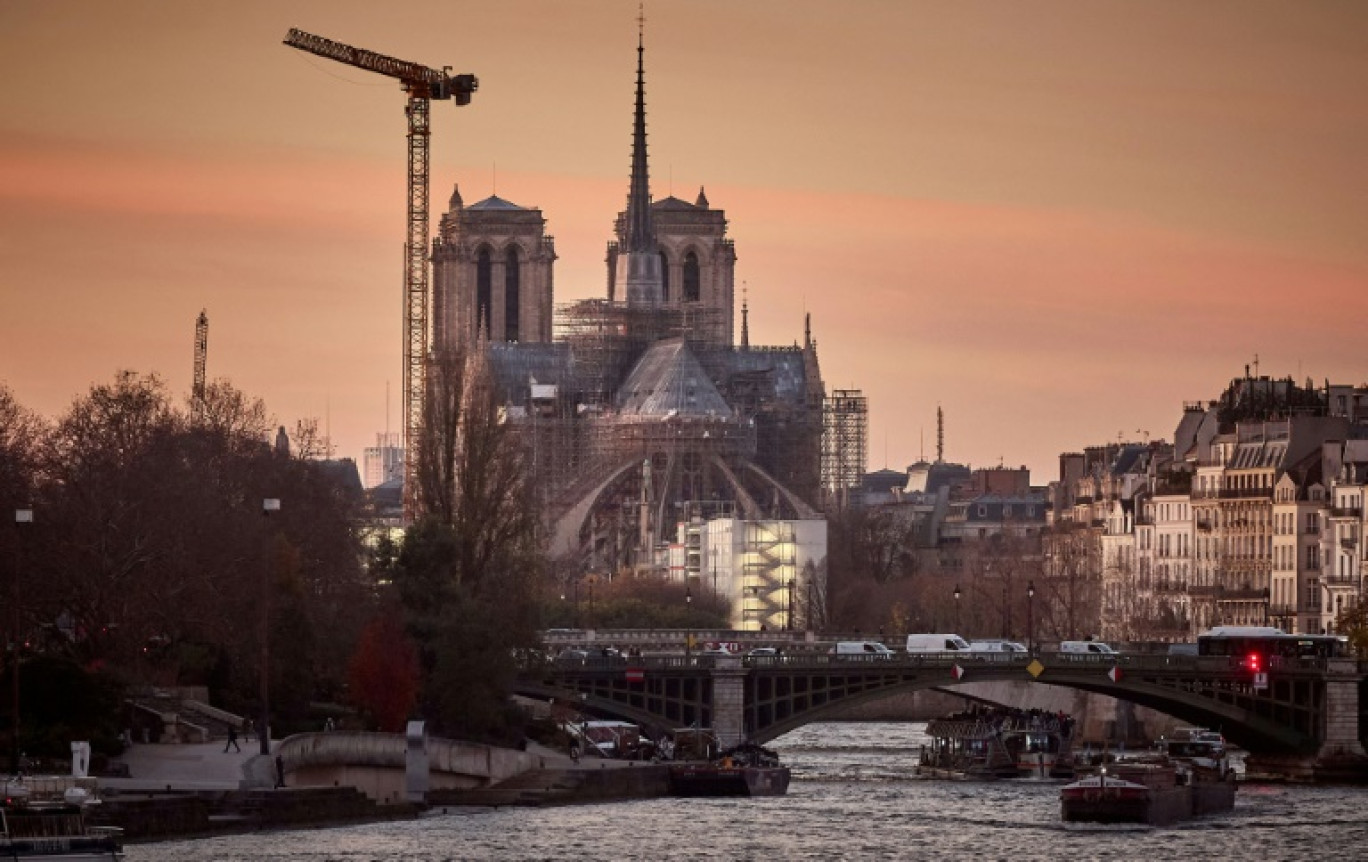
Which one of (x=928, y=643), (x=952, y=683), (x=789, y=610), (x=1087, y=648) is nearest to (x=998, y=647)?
(x=928, y=643)

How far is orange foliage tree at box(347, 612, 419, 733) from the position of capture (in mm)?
92938

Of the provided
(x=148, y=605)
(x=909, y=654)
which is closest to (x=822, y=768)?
(x=909, y=654)

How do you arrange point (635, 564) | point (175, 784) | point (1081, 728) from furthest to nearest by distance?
1. point (635, 564)
2. point (1081, 728)
3. point (175, 784)

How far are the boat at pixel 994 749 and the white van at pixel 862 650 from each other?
2.39 metres

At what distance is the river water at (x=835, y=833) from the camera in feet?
246

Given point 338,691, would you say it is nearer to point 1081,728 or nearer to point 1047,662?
point 1047,662

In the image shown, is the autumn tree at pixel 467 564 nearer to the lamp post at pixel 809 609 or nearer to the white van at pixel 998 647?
the white van at pixel 998 647

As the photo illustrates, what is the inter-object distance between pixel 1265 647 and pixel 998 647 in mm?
10627

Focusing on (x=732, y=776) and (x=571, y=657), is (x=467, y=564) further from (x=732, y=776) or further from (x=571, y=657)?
(x=732, y=776)

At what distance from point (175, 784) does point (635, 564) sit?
366 feet

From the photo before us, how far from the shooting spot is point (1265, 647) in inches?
4350

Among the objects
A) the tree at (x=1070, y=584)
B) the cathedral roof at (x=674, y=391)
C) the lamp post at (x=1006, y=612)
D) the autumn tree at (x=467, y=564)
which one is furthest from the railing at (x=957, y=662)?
the cathedral roof at (x=674, y=391)

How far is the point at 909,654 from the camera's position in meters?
111

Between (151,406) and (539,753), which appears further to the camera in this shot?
(151,406)
